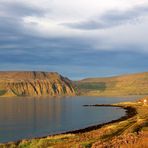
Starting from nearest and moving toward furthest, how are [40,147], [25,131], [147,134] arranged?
[147,134] → [40,147] → [25,131]

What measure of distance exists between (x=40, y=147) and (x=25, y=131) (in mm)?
59080

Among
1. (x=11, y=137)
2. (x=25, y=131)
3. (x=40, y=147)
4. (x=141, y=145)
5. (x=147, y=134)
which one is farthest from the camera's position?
(x=25, y=131)

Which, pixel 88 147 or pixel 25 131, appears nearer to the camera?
pixel 88 147

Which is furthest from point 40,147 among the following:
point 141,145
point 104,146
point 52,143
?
point 141,145

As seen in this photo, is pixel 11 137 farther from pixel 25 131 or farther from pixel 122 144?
pixel 122 144

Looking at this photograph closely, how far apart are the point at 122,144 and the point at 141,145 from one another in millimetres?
1572

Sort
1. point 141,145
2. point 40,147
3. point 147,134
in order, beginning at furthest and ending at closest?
point 40,147 → point 147,134 → point 141,145

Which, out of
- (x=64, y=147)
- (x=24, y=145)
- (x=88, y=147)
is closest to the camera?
(x=88, y=147)

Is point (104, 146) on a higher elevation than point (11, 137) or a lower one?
higher

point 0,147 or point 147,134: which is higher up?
point 147,134

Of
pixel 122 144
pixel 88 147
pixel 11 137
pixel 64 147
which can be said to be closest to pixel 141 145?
pixel 122 144

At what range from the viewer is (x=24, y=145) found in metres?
48.8

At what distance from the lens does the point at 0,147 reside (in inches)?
1987

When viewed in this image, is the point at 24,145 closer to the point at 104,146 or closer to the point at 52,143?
the point at 52,143
